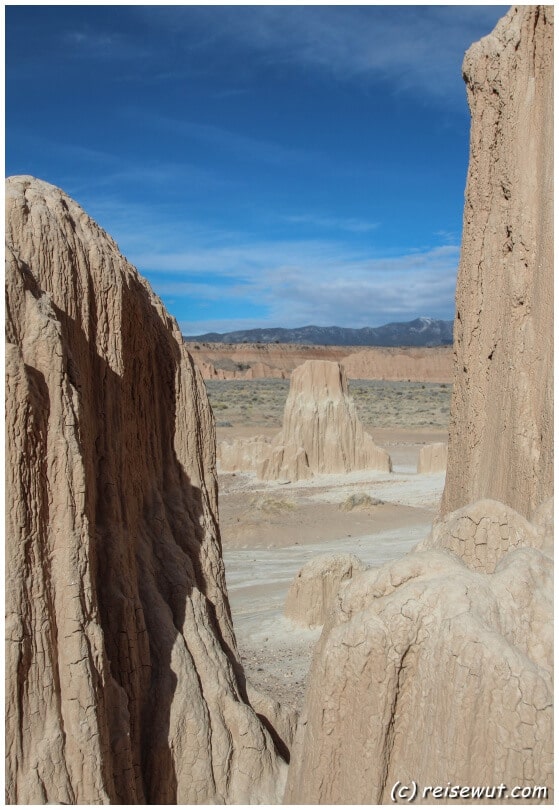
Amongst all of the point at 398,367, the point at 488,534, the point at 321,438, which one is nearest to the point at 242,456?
the point at 321,438

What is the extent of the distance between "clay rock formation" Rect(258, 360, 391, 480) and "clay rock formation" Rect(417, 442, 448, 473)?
1.38 metres

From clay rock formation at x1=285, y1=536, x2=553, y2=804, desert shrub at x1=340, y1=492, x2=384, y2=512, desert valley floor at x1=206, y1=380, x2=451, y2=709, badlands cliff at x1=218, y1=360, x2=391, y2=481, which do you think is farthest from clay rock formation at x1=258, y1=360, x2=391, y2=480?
clay rock formation at x1=285, y1=536, x2=553, y2=804

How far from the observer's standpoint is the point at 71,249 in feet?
18.8

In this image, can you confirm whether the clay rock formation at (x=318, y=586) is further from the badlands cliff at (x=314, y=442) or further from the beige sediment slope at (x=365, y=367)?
the beige sediment slope at (x=365, y=367)

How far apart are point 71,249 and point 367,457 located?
72.1 ft

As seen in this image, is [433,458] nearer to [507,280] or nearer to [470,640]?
[507,280]

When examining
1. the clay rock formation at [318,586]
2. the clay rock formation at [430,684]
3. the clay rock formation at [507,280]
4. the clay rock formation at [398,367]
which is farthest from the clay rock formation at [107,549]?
the clay rock formation at [398,367]

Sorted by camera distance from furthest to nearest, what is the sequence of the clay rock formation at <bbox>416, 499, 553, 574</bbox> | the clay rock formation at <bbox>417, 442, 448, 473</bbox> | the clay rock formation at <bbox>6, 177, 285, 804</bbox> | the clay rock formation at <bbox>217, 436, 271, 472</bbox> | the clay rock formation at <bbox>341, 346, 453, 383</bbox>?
the clay rock formation at <bbox>341, 346, 453, 383</bbox> → the clay rock formation at <bbox>217, 436, 271, 472</bbox> → the clay rock formation at <bbox>417, 442, 448, 473</bbox> → the clay rock formation at <bbox>416, 499, 553, 574</bbox> → the clay rock formation at <bbox>6, 177, 285, 804</bbox>

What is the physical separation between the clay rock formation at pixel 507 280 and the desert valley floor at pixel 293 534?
3976 millimetres

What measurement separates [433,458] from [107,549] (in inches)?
839

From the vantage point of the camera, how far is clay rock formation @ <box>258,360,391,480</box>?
2598cm

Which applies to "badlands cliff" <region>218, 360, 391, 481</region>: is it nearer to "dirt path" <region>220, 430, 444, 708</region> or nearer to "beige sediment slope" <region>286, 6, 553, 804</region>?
"dirt path" <region>220, 430, 444, 708</region>

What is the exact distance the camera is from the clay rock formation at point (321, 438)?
25984 millimetres

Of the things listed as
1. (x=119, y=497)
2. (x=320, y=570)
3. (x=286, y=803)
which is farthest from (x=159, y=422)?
(x=320, y=570)
